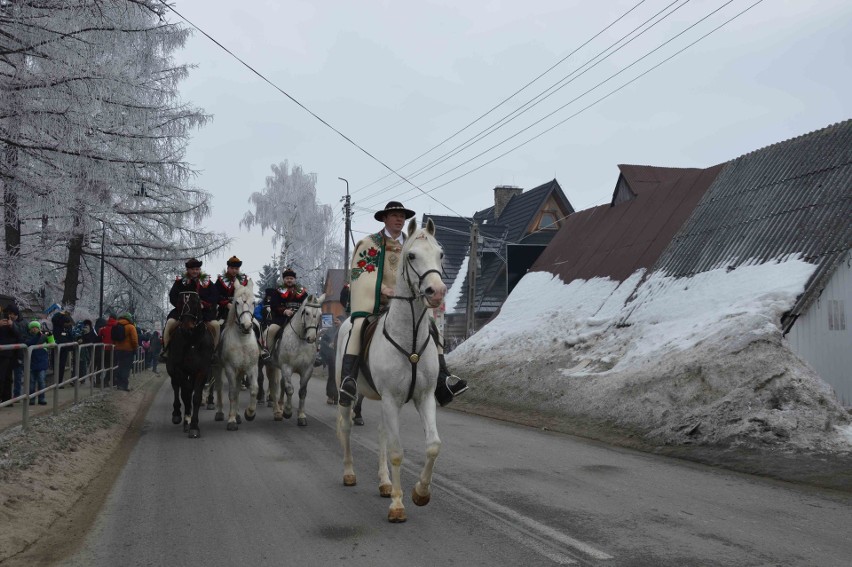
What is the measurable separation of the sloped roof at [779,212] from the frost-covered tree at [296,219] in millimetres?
41221

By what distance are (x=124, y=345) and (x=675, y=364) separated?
13.9m

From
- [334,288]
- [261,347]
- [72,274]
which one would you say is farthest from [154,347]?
[334,288]

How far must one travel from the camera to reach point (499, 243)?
38906 millimetres

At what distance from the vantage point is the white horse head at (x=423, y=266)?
19.0ft

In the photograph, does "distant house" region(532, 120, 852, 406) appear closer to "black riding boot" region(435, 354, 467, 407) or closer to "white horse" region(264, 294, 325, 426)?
"white horse" region(264, 294, 325, 426)

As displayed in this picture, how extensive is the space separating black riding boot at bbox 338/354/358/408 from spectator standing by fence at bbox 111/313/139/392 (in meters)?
13.8

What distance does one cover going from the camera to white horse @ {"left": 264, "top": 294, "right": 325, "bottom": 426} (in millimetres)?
13240

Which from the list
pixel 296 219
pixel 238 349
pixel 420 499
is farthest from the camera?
pixel 296 219

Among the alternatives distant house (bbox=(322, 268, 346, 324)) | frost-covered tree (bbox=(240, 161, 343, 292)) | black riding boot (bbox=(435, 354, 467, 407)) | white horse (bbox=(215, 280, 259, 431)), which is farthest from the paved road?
distant house (bbox=(322, 268, 346, 324))

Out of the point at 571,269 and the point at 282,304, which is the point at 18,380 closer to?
the point at 282,304

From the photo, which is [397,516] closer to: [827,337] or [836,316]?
[827,337]

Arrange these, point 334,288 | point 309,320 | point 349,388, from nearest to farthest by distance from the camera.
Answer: point 349,388 → point 309,320 → point 334,288

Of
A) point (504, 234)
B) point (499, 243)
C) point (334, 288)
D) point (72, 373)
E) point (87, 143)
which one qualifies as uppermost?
point (504, 234)

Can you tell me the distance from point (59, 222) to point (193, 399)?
11.2 meters
